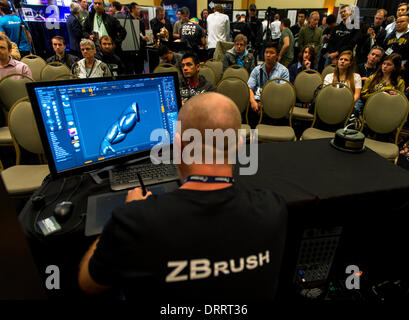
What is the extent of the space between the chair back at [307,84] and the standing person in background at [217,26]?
2.57 metres

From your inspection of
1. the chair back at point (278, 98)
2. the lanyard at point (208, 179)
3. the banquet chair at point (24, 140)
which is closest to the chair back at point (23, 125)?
the banquet chair at point (24, 140)

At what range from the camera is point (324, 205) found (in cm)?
119

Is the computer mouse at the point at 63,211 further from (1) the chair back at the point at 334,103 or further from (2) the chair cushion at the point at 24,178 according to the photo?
(1) the chair back at the point at 334,103

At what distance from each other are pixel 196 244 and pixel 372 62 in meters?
4.53

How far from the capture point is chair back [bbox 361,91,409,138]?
2.59m

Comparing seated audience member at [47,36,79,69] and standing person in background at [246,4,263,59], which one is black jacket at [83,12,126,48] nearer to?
seated audience member at [47,36,79,69]

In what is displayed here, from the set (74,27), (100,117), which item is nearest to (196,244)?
(100,117)

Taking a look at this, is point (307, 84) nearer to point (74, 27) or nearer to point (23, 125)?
point (23, 125)

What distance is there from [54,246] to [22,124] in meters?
1.51

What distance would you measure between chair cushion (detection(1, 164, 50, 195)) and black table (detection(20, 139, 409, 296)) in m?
0.70

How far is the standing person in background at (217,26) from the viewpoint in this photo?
545 cm

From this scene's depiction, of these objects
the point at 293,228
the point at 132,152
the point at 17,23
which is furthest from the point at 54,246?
the point at 17,23

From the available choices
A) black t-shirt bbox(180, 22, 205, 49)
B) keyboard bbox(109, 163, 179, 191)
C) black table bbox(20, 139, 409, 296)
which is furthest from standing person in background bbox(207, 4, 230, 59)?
keyboard bbox(109, 163, 179, 191)
